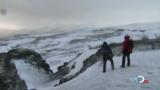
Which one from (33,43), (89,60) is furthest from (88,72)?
(33,43)

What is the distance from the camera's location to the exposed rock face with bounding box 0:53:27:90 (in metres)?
40.2

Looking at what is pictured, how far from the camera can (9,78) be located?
136ft

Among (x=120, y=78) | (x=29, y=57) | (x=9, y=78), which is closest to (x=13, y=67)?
(x=9, y=78)

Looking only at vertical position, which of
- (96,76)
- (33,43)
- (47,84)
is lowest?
(33,43)

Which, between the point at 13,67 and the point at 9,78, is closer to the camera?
the point at 9,78

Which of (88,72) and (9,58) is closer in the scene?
(88,72)

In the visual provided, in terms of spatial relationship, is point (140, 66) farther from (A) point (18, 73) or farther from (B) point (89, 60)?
(A) point (18, 73)

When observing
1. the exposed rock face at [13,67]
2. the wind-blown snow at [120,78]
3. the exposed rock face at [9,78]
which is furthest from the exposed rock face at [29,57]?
the wind-blown snow at [120,78]

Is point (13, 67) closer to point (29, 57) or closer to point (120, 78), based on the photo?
point (29, 57)

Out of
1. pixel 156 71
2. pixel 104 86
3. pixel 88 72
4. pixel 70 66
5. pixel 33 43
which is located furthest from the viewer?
pixel 33 43

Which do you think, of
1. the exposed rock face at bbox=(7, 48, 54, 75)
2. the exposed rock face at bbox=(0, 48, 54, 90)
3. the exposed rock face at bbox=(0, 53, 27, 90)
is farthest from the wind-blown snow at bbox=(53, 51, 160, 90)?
the exposed rock face at bbox=(7, 48, 54, 75)

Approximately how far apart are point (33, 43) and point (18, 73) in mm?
139696

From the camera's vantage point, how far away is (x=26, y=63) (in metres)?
44.4

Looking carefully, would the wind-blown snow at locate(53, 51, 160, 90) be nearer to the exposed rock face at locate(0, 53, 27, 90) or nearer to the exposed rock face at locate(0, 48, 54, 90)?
the exposed rock face at locate(0, 53, 27, 90)
